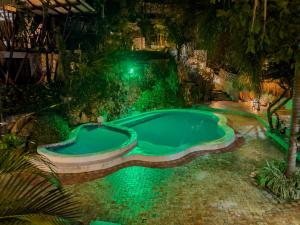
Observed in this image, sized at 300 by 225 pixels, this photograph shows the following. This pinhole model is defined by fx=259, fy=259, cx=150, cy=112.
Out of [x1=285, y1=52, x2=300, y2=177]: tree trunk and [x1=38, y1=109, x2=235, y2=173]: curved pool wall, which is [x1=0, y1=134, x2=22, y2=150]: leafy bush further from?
[x1=285, y1=52, x2=300, y2=177]: tree trunk

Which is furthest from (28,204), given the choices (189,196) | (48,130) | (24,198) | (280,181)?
(48,130)

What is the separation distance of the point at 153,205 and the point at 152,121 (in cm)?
863

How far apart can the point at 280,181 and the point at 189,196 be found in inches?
99.9

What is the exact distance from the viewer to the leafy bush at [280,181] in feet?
22.6

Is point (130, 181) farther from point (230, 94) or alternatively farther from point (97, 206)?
point (230, 94)

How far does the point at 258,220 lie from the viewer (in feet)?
19.7

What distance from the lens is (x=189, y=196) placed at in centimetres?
703

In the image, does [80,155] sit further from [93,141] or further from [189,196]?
[189,196]

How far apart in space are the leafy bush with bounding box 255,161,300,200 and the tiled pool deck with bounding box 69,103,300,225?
24 centimetres

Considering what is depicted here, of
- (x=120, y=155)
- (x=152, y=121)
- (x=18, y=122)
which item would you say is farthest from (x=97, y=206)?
(x=152, y=121)

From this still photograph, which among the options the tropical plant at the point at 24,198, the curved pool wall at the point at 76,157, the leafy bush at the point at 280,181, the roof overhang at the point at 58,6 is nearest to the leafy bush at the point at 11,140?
the curved pool wall at the point at 76,157

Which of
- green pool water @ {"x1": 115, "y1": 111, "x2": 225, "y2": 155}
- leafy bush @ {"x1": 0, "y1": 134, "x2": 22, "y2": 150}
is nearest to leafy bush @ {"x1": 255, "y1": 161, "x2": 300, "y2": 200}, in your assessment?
green pool water @ {"x1": 115, "y1": 111, "x2": 225, "y2": 155}

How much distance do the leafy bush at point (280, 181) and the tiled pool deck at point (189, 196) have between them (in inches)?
9.4

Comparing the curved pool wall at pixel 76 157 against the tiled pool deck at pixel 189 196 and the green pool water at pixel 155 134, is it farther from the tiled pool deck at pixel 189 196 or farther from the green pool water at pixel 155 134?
the tiled pool deck at pixel 189 196
